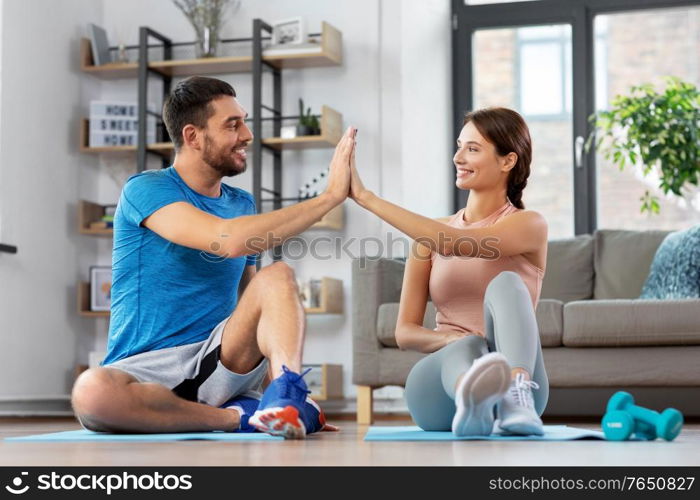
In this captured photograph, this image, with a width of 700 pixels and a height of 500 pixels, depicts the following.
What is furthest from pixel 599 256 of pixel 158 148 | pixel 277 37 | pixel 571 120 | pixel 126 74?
pixel 126 74

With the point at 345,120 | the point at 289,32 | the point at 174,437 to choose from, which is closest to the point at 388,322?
the point at 345,120

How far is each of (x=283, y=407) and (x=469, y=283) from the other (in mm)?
593

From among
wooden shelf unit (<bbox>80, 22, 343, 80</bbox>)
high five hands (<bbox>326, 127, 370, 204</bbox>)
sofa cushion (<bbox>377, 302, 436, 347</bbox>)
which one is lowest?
sofa cushion (<bbox>377, 302, 436, 347</bbox>)

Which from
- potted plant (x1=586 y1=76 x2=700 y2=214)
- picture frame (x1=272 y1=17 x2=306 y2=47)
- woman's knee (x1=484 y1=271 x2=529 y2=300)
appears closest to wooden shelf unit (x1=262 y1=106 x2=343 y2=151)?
picture frame (x1=272 y1=17 x2=306 y2=47)

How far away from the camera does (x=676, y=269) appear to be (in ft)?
13.6

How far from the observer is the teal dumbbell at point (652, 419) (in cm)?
208

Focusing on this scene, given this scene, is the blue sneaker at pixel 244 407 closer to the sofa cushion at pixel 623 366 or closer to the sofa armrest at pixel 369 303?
the sofa armrest at pixel 369 303

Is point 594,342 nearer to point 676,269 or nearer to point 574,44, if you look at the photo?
point 676,269

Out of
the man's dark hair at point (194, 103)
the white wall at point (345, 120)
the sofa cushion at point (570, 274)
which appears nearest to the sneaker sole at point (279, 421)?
the man's dark hair at point (194, 103)

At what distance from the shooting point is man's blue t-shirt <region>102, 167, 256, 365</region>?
2535 mm

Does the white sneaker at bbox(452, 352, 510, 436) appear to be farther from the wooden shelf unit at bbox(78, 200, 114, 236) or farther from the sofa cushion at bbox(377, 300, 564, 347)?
the wooden shelf unit at bbox(78, 200, 114, 236)

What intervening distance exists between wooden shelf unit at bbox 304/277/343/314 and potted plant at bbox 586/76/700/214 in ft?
4.72

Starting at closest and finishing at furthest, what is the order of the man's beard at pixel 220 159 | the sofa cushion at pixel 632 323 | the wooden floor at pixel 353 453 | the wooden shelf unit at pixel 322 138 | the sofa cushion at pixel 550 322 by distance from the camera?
the wooden floor at pixel 353 453 → the man's beard at pixel 220 159 → the sofa cushion at pixel 632 323 → the sofa cushion at pixel 550 322 → the wooden shelf unit at pixel 322 138

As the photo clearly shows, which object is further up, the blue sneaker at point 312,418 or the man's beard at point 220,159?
the man's beard at point 220,159
